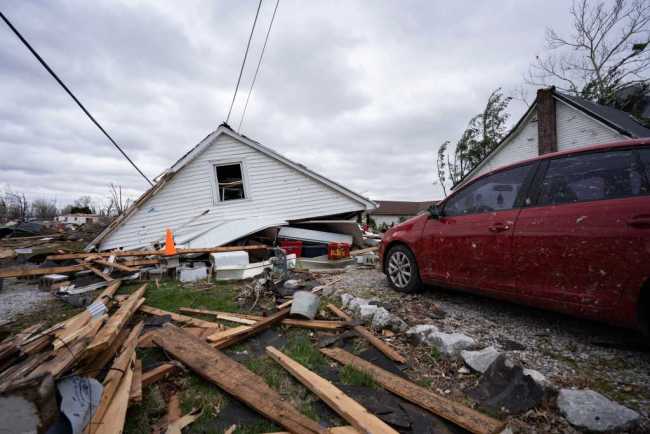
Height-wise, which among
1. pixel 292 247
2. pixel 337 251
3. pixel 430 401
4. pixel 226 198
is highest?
pixel 226 198

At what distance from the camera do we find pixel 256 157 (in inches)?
415

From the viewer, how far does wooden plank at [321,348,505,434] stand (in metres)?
1.73

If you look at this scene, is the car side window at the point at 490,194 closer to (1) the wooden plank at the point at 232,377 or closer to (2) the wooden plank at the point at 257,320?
(2) the wooden plank at the point at 257,320

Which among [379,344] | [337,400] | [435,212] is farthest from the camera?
[435,212]

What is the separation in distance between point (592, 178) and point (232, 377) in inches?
144

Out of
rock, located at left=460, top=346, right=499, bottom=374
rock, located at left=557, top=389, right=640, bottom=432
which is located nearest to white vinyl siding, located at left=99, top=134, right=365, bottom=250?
rock, located at left=460, top=346, right=499, bottom=374

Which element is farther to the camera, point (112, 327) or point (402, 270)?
point (402, 270)

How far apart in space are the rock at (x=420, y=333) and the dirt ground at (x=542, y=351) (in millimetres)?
85

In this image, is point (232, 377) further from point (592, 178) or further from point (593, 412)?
point (592, 178)

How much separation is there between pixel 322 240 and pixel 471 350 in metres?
6.96

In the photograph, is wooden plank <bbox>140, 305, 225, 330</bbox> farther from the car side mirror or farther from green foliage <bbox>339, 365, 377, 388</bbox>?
the car side mirror

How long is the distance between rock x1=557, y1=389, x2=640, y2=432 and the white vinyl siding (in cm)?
917

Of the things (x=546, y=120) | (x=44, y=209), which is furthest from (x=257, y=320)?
(x=44, y=209)

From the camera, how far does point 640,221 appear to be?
2088mm
